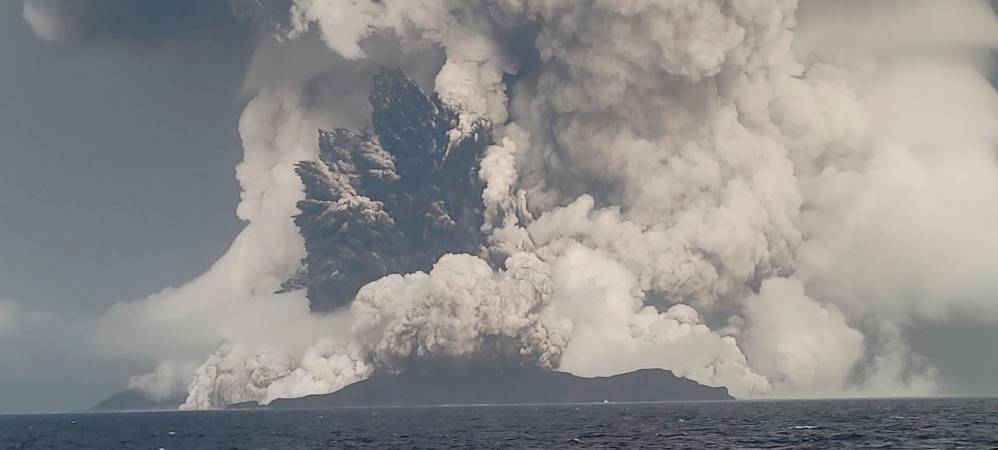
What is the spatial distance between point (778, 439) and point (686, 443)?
41.3 ft

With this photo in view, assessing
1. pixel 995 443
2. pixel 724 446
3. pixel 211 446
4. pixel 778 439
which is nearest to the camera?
pixel 995 443

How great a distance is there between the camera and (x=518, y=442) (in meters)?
154

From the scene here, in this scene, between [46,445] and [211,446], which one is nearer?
[211,446]

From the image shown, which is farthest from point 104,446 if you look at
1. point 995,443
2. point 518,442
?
point 995,443

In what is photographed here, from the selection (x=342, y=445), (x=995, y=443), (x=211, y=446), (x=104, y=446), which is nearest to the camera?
(x=995, y=443)

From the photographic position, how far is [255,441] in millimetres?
182750

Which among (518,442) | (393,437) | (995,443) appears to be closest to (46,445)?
(393,437)

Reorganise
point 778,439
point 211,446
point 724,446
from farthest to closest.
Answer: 1. point 211,446
2. point 778,439
3. point 724,446

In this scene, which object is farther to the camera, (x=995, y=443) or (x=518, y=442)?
(x=518, y=442)

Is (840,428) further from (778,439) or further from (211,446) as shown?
(211,446)

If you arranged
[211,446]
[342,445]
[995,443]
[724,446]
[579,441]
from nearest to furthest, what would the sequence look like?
[995,443] → [724,446] → [579,441] → [342,445] → [211,446]

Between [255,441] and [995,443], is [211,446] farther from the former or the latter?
[995,443]

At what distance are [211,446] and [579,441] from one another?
6558 cm

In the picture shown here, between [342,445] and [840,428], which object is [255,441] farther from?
[840,428]
